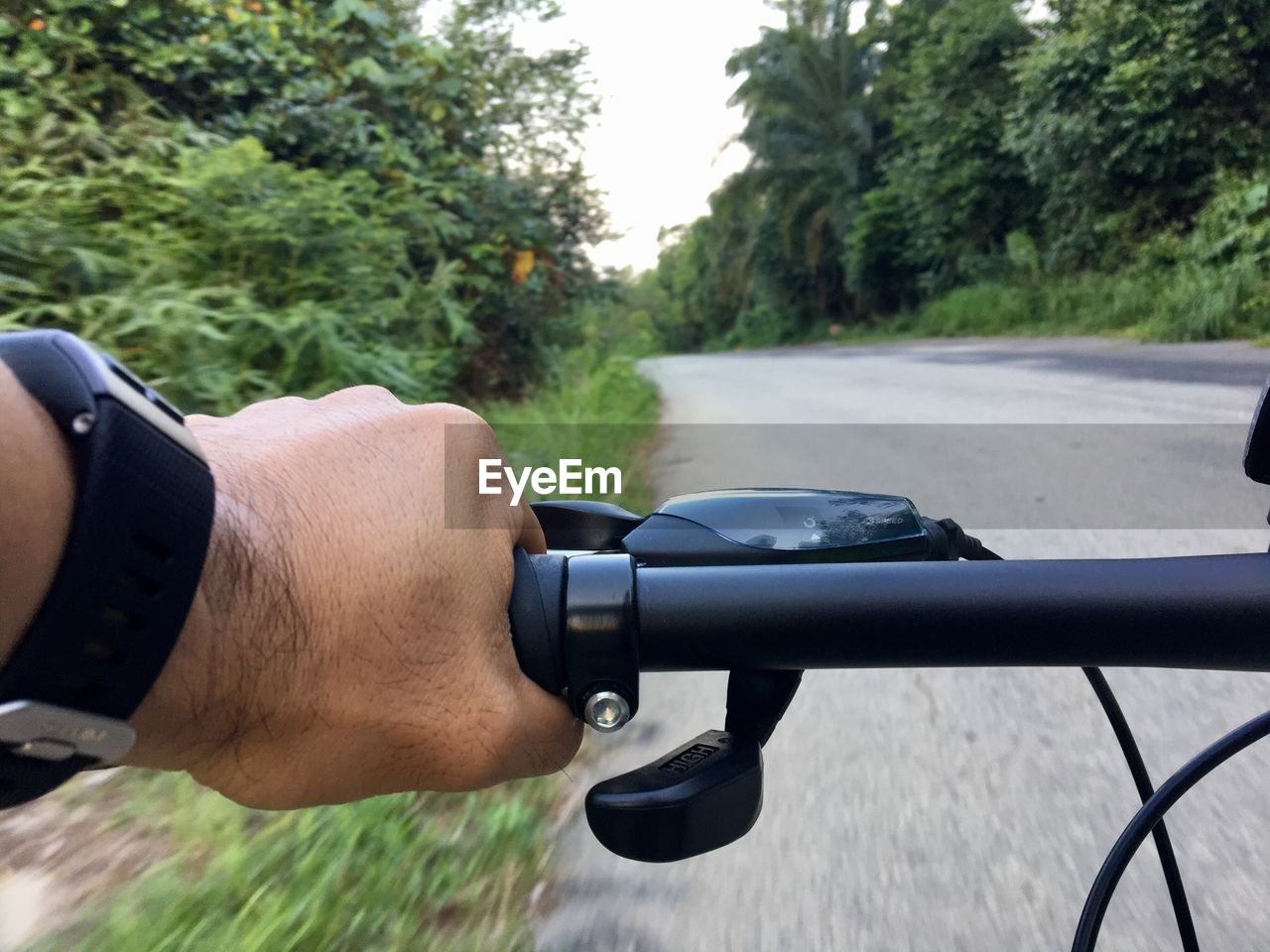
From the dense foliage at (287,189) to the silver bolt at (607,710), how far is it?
338cm

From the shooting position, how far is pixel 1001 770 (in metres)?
2.59

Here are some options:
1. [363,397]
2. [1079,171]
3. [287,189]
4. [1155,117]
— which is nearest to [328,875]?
[363,397]

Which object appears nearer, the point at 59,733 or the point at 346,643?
the point at 59,733

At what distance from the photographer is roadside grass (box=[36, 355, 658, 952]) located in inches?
77.2

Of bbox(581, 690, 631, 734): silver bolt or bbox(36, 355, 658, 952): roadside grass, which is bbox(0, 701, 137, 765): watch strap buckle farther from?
bbox(36, 355, 658, 952): roadside grass

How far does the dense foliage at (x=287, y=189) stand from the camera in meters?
3.89

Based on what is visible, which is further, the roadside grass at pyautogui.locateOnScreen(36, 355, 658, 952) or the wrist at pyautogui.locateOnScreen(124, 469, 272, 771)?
the roadside grass at pyautogui.locateOnScreen(36, 355, 658, 952)

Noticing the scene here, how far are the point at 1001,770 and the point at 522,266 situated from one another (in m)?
5.66

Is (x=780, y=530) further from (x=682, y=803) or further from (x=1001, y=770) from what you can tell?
(x=1001, y=770)

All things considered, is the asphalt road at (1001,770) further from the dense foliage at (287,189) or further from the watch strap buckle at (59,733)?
the dense foliage at (287,189)

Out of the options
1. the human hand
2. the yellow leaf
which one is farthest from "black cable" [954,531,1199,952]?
the yellow leaf

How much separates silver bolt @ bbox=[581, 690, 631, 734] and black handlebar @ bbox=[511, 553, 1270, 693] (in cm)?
2

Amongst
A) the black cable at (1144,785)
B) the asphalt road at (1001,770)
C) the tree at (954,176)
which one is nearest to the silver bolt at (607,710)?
the black cable at (1144,785)

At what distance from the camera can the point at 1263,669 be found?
2.51ft
